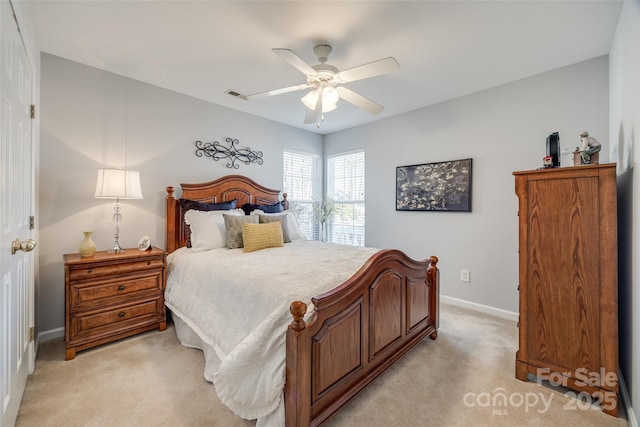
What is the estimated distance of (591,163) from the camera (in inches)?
74.3

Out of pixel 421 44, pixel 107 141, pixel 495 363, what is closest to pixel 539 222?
pixel 495 363

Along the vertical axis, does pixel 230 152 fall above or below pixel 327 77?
below

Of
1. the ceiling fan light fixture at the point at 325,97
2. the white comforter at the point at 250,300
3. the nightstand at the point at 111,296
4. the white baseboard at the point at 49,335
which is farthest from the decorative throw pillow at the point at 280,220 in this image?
the white baseboard at the point at 49,335

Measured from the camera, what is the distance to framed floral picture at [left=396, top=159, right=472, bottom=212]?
132 inches

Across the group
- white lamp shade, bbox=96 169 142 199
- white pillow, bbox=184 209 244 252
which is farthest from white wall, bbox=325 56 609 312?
white lamp shade, bbox=96 169 142 199

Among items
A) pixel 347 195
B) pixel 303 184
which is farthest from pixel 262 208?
pixel 347 195

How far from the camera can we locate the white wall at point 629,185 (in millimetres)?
1557

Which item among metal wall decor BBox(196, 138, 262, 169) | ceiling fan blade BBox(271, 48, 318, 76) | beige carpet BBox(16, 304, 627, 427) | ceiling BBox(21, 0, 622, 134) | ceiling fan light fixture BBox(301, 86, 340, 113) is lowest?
beige carpet BBox(16, 304, 627, 427)

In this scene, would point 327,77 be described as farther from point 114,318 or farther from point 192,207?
point 114,318

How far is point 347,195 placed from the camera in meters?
4.71

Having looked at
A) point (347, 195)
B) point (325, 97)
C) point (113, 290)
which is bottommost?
point (113, 290)

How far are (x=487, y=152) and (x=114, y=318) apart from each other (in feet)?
13.3

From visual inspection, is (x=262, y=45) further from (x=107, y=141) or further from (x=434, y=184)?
(x=434, y=184)

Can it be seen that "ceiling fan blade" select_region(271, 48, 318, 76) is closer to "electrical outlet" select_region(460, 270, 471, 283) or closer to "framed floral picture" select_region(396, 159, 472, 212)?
"framed floral picture" select_region(396, 159, 472, 212)
